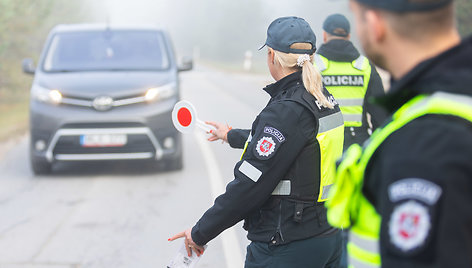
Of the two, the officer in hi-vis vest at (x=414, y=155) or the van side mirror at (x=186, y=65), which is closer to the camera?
the officer in hi-vis vest at (x=414, y=155)

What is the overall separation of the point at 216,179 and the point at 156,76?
159cm

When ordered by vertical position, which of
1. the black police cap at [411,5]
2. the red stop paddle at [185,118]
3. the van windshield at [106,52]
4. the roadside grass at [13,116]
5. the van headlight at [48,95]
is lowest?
the roadside grass at [13,116]

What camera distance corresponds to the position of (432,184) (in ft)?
4.56

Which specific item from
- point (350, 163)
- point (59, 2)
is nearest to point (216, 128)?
Answer: point (350, 163)

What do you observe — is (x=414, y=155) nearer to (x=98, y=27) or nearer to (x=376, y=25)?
(x=376, y=25)

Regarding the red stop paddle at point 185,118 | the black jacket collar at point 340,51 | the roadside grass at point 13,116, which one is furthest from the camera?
the roadside grass at point 13,116

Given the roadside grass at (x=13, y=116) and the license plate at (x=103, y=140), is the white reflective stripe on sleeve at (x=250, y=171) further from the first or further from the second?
the roadside grass at (x=13, y=116)

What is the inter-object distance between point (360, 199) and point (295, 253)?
134 centimetres

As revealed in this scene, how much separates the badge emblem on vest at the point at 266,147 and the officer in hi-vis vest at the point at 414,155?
106 centimetres

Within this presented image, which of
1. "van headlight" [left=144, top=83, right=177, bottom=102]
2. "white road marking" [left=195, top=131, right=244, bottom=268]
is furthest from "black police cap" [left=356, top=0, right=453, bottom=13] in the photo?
"van headlight" [left=144, top=83, right=177, bottom=102]

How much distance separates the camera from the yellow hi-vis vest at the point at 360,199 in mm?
1562

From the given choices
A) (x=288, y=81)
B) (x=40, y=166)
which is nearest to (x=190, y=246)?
(x=288, y=81)

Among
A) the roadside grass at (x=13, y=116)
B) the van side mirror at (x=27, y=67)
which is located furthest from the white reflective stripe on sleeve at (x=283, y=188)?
the roadside grass at (x=13, y=116)

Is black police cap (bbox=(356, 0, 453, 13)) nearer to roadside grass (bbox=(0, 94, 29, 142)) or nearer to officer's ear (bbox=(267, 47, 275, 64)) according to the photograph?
officer's ear (bbox=(267, 47, 275, 64))
